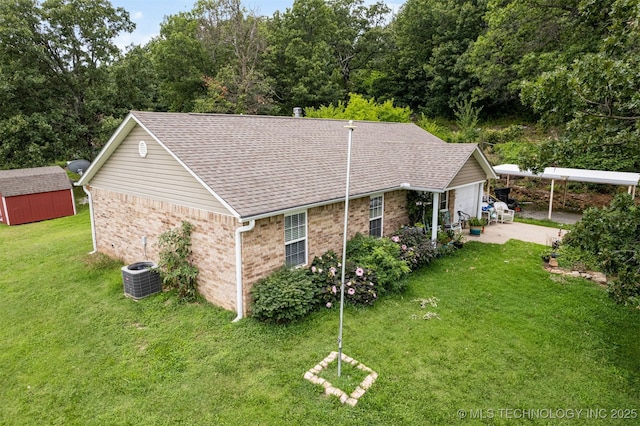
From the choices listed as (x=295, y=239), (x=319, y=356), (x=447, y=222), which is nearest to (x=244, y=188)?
(x=295, y=239)

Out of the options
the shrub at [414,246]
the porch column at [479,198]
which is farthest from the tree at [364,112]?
the shrub at [414,246]

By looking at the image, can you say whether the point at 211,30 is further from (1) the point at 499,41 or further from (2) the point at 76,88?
(1) the point at 499,41

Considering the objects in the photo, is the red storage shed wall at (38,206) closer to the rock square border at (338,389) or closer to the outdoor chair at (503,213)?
the rock square border at (338,389)

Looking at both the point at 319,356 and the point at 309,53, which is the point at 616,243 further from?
the point at 309,53

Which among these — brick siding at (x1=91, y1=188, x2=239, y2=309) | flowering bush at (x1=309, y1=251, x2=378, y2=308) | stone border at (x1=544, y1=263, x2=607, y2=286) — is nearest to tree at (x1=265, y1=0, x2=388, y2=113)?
brick siding at (x1=91, y1=188, x2=239, y2=309)

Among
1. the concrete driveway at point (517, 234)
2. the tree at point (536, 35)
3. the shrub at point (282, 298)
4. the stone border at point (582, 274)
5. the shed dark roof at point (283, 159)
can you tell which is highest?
the tree at point (536, 35)

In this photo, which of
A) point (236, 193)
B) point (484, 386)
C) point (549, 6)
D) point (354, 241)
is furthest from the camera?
point (549, 6)

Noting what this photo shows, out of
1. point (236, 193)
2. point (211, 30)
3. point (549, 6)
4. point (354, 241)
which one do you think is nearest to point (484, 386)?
point (354, 241)
